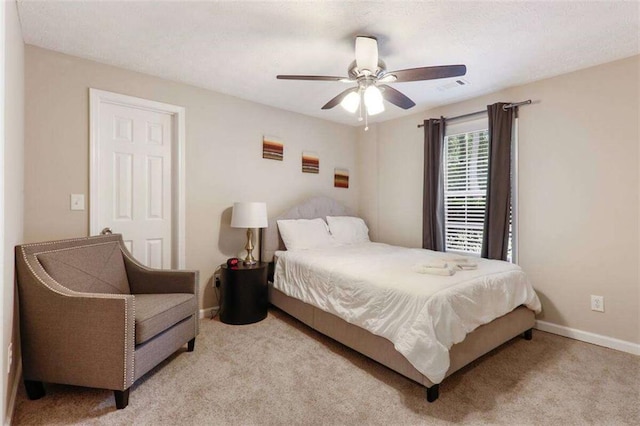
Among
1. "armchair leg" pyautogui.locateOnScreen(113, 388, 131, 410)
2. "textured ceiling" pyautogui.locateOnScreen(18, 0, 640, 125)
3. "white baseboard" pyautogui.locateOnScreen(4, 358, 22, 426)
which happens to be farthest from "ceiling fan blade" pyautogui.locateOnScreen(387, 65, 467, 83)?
"white baseboard" pyautogui.locateOnScreen(4, 358, 22, 426)

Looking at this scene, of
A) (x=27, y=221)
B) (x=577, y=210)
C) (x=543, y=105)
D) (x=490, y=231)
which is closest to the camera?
(x=27, y=221)

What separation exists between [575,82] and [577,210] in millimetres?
1155

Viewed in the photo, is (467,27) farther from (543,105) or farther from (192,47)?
(192,47)

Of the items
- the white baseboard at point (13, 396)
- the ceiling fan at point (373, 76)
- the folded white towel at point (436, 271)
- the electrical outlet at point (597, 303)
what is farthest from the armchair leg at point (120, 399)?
the electrical outlet at point (597, 303)

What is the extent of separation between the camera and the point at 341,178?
452 cm

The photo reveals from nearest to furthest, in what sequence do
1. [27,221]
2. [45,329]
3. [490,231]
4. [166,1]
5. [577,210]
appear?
[45,329]
[166,1]
[27,221]
[577,210]
[490,231]

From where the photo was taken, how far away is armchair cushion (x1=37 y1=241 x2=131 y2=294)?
1939mm

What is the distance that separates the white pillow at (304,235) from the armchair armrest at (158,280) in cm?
121

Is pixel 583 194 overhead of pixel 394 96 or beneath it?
beneath

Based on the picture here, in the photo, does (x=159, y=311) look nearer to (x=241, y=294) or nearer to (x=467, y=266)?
(x=241, y=294)

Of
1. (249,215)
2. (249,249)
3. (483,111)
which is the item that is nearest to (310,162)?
(249,215)

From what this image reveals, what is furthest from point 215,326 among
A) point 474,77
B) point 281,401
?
point 474,77

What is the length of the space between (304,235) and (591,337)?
9.23ft

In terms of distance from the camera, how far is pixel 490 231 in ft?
10.2
